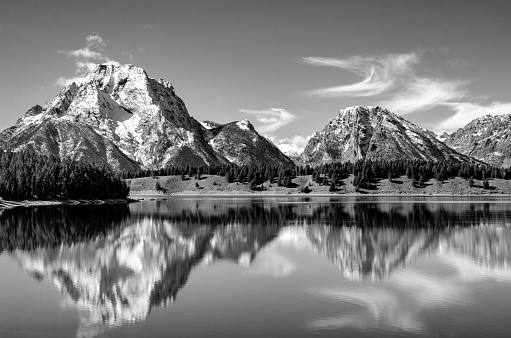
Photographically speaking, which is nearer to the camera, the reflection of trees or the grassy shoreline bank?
Answer: the reflection of trees

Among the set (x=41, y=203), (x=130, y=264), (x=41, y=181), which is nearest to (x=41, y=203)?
(x=41, y=203)

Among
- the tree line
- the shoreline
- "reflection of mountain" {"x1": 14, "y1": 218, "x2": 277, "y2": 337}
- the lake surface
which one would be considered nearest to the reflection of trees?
the lake surface

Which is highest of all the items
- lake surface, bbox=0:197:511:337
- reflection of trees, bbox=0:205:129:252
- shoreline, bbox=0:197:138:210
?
shoreline, bbox=0:197:138:210

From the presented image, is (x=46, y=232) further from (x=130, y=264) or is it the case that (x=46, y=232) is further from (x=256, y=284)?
(x=256, y=284)

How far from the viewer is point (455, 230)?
80812 mm

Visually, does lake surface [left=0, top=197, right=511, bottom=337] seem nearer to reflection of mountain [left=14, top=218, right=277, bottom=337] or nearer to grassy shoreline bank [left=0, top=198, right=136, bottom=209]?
reflection of mountain [left=14, top=218, right=277, bottom=337]

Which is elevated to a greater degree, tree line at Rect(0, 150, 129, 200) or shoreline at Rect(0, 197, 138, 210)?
tree line at Rect(0, 150, 129, 200)

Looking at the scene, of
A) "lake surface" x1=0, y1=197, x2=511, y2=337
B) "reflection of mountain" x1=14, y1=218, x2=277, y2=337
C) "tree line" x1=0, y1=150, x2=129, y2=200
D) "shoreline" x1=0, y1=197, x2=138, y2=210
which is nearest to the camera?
"lake surface" x1=0, y1=197, x2=511, y2=337

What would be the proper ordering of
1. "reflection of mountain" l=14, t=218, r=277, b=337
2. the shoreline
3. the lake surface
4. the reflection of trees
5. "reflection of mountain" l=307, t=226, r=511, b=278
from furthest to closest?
1. the shoreline
2. the reflection of trees
3. "reflection of mountain" l=307, t=226, r=511, b=278
4. "reflection of mountain" l=14, t=218, r=277, b=337
5. the lake surface

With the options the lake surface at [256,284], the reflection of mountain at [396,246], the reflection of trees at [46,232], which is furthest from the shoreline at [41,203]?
the reflection of mountain at [396,246]

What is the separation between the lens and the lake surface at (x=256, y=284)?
30.3m

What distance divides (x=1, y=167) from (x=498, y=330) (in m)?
205

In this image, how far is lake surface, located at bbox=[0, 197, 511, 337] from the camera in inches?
1192

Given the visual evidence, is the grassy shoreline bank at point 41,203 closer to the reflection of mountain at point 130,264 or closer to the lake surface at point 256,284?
the lake surface at point 256,284
